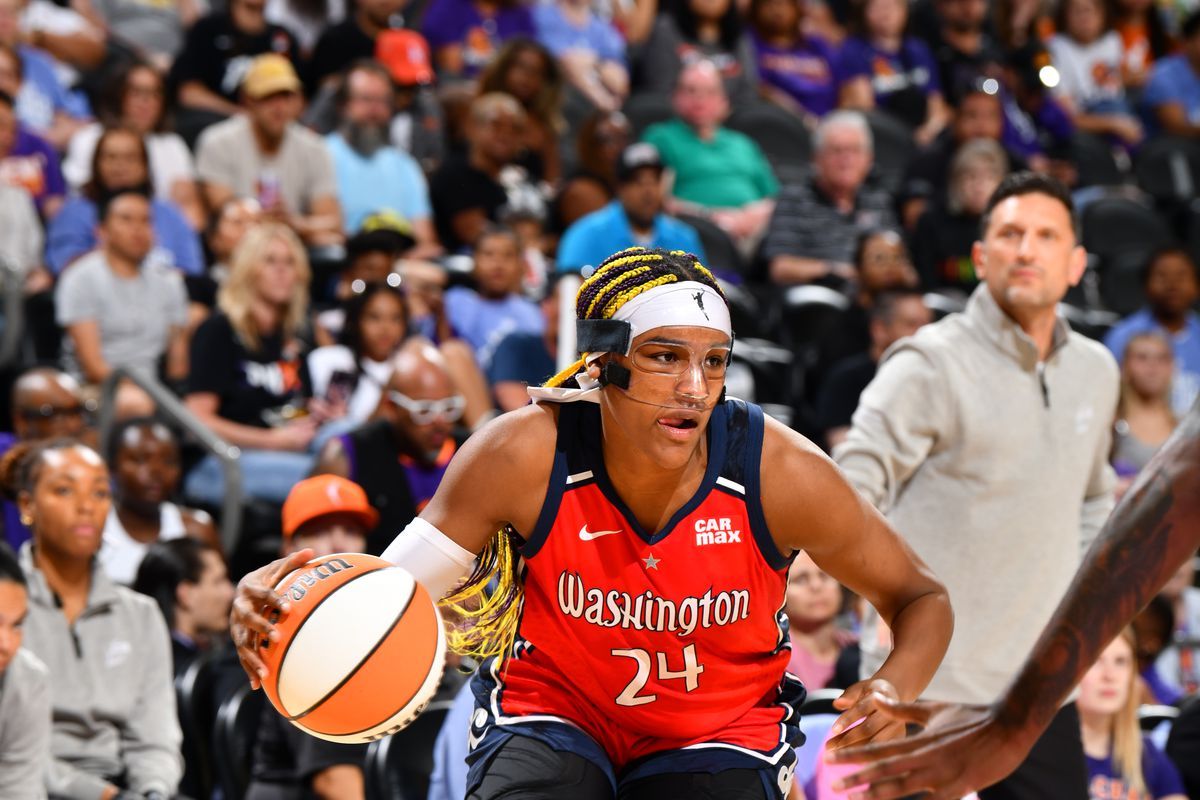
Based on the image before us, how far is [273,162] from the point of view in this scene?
10.1 metres

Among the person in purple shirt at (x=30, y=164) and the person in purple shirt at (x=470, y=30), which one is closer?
A: the person in purple shirt at (x=30, y=164)

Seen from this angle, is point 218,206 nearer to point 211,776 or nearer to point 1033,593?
point 211,776

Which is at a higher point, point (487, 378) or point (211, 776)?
point (487, 378)

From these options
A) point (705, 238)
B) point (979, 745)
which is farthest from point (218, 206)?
point (979, 745)

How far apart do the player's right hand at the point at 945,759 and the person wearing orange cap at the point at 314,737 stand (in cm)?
330

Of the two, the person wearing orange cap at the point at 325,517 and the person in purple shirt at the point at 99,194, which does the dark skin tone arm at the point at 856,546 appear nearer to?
the person wearing orange cap at the point at 325,517

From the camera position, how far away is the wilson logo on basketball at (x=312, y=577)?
3723mm

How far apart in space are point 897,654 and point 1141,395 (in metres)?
6.45

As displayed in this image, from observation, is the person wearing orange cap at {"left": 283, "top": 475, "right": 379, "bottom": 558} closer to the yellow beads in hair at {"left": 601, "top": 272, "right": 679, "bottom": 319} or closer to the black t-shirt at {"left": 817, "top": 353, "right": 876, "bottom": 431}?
the yellow beads in hair at {"left": 601, "top": 272, "right": 679, "bottom": 319}

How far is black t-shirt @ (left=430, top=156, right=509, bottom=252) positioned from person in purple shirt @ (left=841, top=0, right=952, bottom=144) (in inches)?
156

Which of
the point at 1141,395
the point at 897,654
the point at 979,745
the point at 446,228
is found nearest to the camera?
the point at 979,745

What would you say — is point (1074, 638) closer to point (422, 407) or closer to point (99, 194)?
point (422, 407)

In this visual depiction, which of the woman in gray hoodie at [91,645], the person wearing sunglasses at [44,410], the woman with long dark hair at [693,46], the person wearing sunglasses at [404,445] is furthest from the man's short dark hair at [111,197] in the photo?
the woman with long dark hair at [693,46]

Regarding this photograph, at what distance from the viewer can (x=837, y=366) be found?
369 inches
